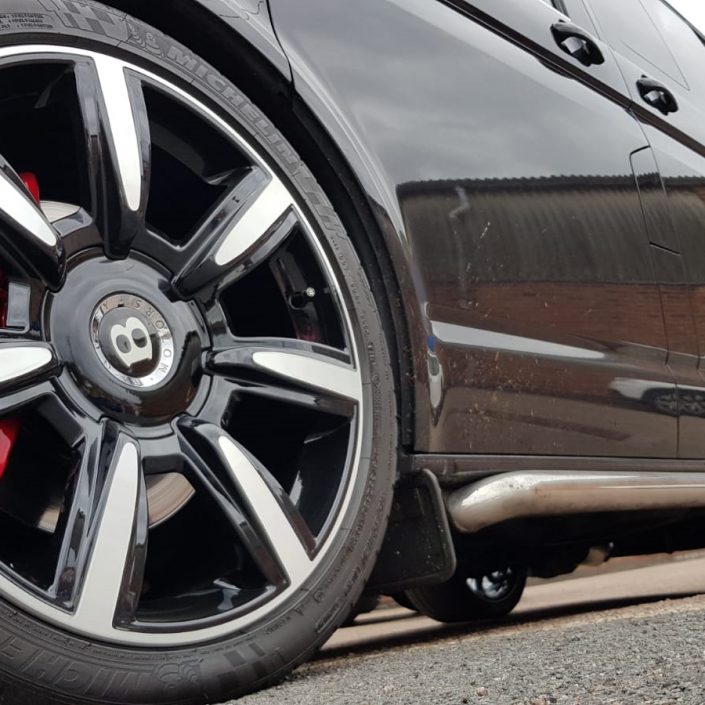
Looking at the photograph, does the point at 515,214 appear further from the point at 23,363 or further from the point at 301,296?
the point at 23,363

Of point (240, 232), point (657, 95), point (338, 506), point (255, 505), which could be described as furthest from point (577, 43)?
point (255, 505)

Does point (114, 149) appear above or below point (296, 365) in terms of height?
above

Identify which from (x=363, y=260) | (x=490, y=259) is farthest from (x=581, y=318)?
(x=363, y=260)

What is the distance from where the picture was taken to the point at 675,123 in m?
2.61

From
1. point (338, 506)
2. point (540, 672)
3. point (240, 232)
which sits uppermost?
point (240, 232)

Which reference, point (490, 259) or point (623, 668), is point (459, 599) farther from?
point (623, 668)

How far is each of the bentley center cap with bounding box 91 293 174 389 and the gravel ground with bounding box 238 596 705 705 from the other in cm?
45

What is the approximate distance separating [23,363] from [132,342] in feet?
0.55

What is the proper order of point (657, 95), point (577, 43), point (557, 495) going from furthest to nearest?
point (657, 95), point (577, 43), point (557, 495)

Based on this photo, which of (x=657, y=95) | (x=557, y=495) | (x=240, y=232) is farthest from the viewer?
(x=657, y=95)

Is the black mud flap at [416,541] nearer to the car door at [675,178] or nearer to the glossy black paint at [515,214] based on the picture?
the glossy black paint at [515,214]

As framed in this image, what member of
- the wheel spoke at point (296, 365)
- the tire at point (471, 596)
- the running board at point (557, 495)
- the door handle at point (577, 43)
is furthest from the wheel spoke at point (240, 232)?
the tire at point (471, 596)

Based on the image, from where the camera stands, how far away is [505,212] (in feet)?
6.20

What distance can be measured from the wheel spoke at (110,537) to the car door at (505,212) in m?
0.56
